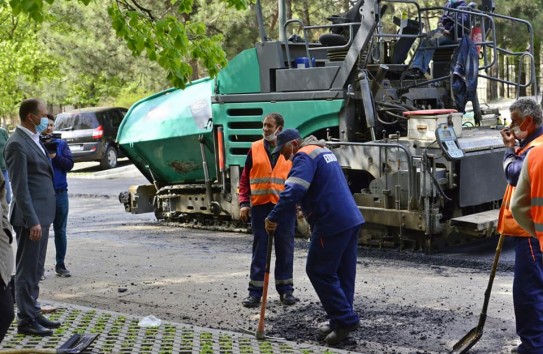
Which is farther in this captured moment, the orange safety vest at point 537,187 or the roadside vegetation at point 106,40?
the roadside vegetation at point 106,40

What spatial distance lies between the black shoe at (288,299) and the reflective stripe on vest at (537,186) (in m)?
3.32

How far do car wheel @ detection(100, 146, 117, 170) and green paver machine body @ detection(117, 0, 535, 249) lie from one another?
38.6 ft

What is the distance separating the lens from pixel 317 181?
642 cm

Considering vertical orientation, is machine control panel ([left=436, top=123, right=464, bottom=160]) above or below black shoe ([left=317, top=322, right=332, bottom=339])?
above

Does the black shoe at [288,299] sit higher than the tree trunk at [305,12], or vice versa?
the tree trunk at [305,12]

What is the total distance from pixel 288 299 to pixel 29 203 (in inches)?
91.9

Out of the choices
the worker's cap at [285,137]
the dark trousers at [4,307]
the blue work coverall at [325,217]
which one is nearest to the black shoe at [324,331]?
the blue work coverall at [325,217]

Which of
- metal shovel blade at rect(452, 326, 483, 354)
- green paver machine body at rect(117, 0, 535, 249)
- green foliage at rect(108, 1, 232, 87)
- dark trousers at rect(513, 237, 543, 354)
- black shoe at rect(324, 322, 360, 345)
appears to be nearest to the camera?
dark trousers at rect(513, 237, 543, 354)

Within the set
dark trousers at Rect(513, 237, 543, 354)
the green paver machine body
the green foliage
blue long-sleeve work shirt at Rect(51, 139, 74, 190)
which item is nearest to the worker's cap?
the green foliage

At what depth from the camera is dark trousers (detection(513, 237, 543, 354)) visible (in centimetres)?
555

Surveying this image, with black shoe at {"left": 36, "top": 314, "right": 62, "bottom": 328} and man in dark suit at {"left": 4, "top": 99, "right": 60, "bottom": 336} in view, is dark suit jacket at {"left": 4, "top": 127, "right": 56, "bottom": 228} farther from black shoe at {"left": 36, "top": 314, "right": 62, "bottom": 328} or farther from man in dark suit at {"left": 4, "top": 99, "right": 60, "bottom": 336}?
black shoe at {"left": 36, "top": 314, "right": 62, "bottom": 328}

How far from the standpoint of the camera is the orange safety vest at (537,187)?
4449 mm

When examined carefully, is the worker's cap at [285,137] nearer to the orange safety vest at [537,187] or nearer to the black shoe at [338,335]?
the black shoe at [338,335]

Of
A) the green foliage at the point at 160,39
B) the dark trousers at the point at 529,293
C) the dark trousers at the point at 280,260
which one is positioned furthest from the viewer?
the dark trousers at the point at 280,260
